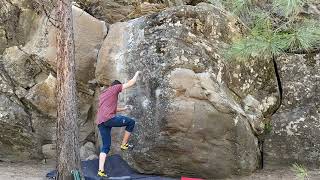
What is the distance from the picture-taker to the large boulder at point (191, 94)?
6344 mm

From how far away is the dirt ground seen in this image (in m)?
6.45

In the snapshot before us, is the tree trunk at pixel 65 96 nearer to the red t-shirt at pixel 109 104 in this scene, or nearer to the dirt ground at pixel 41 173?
the red t-shirt at pixel 109 104

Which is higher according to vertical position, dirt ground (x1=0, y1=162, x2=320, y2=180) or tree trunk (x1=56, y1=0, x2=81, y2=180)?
tree trunk (x1=56, y1=0, x2=81, y2=180)

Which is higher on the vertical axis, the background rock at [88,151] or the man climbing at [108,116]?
the man climbing at [108,116]

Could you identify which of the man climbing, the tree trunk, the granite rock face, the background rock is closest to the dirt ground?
the granite rock face

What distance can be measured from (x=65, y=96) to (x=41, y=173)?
1662mm

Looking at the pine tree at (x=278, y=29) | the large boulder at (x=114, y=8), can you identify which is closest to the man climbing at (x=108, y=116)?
the pine tree at (x=278, y=29)

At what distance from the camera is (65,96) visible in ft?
19.1

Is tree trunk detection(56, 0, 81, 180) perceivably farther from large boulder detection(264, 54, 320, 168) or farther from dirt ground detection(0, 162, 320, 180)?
large boulder detection(264, 54, 320, 168)

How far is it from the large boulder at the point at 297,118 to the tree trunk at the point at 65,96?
3222mm

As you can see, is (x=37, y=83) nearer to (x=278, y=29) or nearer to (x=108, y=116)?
(x=108, y=116)

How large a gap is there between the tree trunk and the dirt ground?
2.64 ft

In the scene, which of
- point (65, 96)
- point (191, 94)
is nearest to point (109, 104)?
point (65, 96)

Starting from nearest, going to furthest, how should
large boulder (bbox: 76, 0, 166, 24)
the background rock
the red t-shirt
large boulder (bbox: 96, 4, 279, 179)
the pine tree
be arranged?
the pine tree → the red t-shirt → large boulder (bbox: 96, 4, 279, 179) → the background rock → large boulder (bbox: 76, 0, 166, 24)
